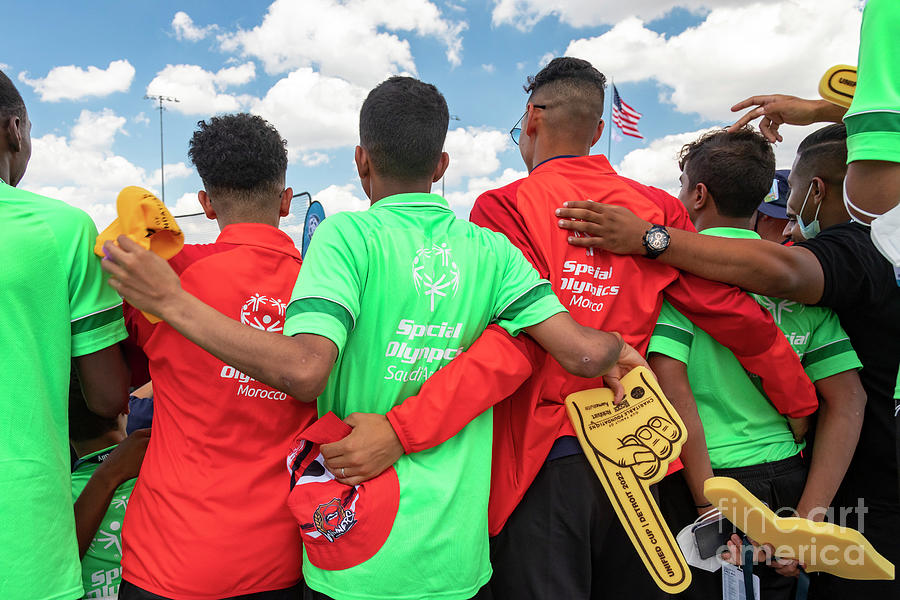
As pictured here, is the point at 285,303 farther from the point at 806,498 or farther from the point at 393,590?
the point at 806,498

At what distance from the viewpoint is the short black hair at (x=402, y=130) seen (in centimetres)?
201

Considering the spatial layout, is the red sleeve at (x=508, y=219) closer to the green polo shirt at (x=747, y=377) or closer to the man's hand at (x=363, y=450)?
the green polo shirt at (x=747, y=377)

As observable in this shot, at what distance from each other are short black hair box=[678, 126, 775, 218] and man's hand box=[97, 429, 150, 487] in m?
2.62

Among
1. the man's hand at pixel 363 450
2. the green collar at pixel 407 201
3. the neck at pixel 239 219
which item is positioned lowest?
the man's hand at pixel 363 450

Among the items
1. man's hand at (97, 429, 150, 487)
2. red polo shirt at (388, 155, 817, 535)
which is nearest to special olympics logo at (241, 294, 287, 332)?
man's hand at (97, 429, 150, 487)

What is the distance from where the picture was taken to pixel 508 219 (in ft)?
7.69


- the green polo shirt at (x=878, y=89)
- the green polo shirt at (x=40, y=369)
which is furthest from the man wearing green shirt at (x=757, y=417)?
the green polo shirt at (x=40, y=369)

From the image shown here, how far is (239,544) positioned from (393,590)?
1.79ft

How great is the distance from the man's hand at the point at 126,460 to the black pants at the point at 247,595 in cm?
39

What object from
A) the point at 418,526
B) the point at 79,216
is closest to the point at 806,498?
the point at 418,526

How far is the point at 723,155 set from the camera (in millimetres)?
2650

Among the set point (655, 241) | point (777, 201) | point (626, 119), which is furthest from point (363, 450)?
point (626, 119)

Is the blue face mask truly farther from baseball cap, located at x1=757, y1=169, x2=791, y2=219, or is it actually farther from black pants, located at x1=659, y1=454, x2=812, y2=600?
baseball cap, located at x1=757, y1=169, x2=791, y2=219

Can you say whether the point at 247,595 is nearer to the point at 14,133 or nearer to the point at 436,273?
the point at 436,273
